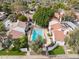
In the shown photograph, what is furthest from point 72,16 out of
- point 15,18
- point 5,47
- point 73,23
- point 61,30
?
point 5,47

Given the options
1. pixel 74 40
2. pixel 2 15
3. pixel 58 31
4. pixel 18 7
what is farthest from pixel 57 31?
pixel 2 15

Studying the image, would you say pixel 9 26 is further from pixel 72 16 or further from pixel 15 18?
pixel 72 16

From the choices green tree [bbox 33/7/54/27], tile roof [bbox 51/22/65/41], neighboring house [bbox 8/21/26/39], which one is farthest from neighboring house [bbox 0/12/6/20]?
tile roof [bbox 51/22/65/41]

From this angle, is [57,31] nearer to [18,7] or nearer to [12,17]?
[12,17]

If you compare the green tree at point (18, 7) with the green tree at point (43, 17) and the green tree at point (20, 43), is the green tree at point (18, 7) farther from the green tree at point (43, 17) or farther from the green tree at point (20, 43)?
the green tree at point (20, 43)

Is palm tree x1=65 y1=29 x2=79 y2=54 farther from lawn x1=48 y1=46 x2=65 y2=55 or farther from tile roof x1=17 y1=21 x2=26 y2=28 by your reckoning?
tile roof x1=17 y1=21 x2=26 y2=28

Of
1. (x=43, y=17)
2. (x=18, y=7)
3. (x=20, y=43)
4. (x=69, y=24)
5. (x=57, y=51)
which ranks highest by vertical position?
(x=18, y=7)

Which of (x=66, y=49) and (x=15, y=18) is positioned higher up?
(x=15, y=18)
